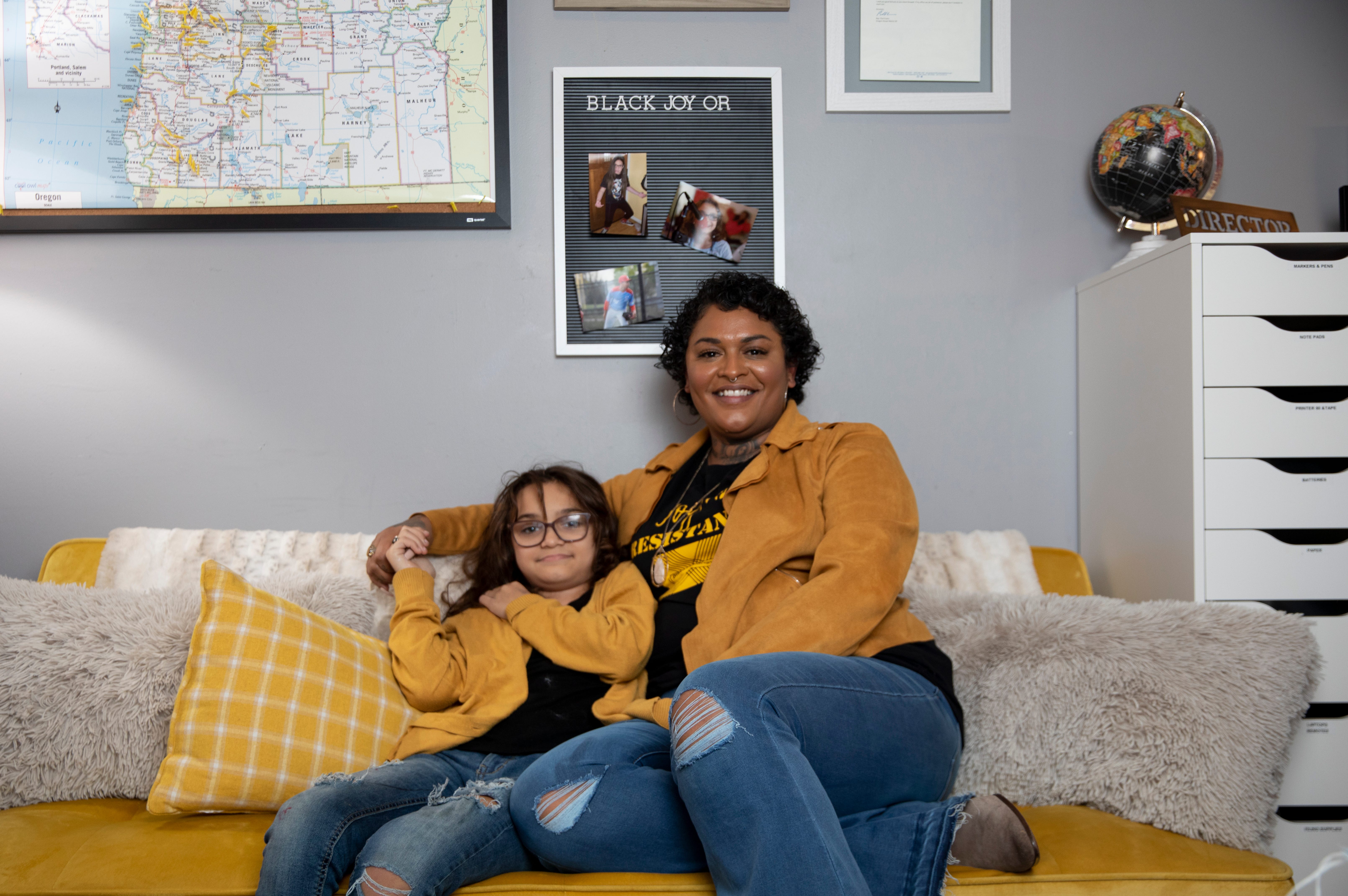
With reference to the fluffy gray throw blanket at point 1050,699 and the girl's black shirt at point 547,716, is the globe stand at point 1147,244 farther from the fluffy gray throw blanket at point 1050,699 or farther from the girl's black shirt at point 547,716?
the girl's black shirt at point 547,716

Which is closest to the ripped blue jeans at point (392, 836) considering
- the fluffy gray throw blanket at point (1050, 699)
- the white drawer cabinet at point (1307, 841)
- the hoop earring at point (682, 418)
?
the fluffy gray throw blanket at point (1050, 699)

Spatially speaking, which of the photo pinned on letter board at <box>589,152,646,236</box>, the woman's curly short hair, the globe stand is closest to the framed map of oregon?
the photo pinned on letter board at <box>589,152,646,236</box>

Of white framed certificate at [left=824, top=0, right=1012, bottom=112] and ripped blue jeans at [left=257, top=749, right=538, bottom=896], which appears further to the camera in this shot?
white framed certificate at [left=824, top=0, right=1012, bottom=112]

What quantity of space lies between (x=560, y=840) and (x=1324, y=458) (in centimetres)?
154

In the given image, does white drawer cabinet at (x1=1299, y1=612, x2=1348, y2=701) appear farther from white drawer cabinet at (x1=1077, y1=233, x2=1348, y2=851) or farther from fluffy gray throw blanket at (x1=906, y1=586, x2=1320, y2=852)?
fluffy gray throw blanket at (x1=906, y1=586, x2=1320, y2=852)

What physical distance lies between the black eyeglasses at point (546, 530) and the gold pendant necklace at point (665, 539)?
5.4 inches

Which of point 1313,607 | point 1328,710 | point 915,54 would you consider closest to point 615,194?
point 915,54

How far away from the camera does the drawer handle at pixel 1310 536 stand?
1540mm

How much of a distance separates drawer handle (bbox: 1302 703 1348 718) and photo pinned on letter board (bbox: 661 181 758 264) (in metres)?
1.42

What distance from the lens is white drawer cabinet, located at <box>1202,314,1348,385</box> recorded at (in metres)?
1.48

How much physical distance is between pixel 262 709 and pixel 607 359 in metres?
1.00

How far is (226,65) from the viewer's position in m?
1.82

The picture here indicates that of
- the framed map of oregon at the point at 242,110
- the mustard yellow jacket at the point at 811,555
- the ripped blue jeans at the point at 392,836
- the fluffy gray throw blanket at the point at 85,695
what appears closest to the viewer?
the ripped blue jeans at the point at 392,836

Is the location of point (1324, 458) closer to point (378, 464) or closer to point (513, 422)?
point (513, 422)
